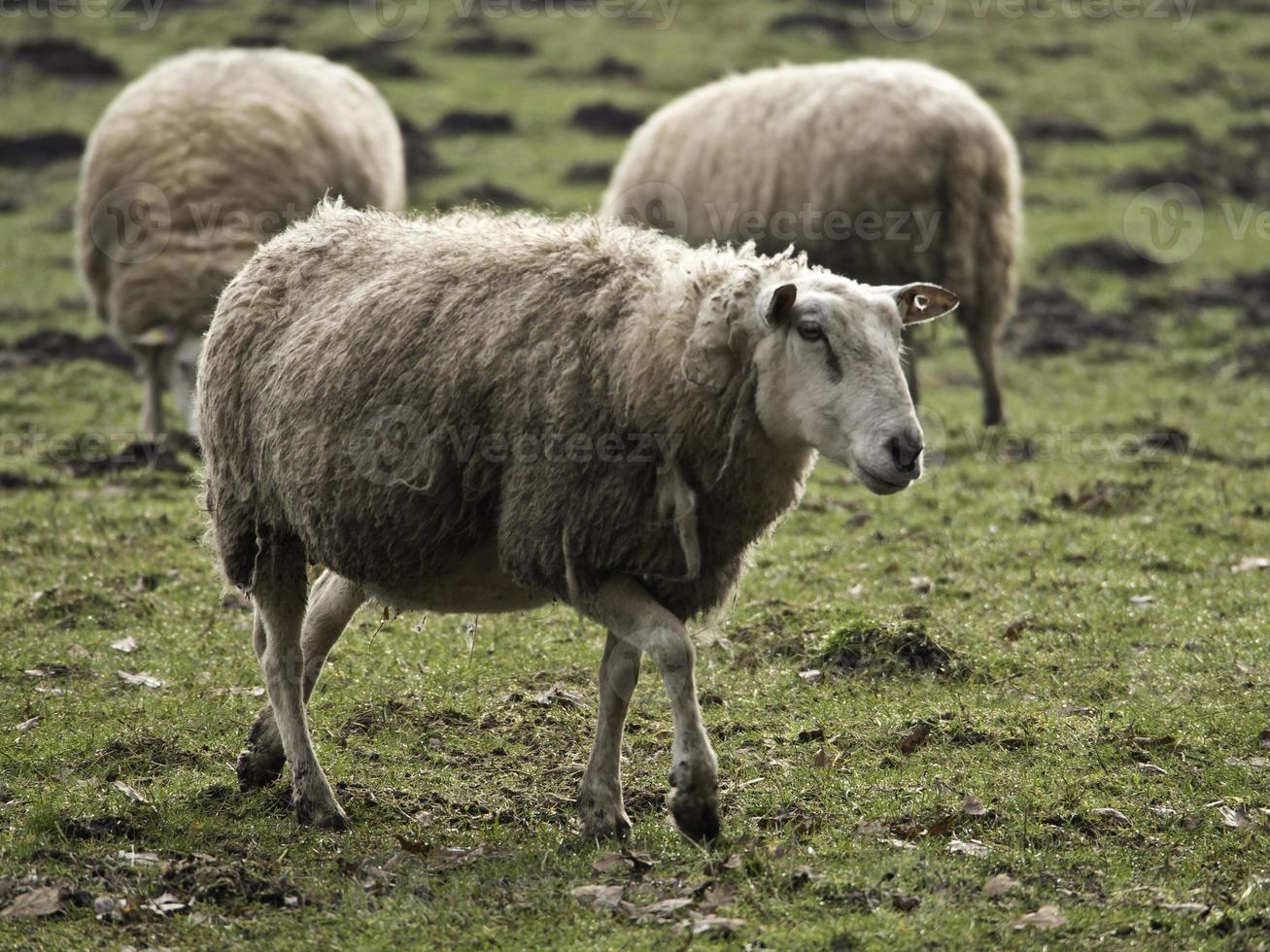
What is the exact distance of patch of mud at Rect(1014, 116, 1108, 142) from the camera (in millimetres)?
22062

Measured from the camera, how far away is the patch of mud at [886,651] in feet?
23.4

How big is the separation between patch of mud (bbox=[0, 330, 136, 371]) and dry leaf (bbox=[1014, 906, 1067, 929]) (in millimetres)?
11442

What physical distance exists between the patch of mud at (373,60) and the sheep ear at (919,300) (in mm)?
19807

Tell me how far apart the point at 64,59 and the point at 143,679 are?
1912 cm

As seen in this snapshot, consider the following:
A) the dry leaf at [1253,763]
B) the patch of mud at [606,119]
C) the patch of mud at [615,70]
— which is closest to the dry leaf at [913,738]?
the dry leaf at [1253,763]

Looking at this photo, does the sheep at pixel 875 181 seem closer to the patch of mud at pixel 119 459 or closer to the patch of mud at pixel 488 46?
the patch of mud at pixel 119 459

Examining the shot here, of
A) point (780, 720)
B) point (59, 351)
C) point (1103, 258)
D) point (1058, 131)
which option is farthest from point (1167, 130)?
point (780, 720)

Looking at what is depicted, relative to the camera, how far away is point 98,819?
5535 millimetres

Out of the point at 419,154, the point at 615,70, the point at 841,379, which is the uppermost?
the point at 841,379

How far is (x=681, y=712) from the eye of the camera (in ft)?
15.9

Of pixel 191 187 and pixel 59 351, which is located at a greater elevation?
pixel 191 187

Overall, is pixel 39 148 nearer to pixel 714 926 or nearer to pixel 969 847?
pixel 969 847

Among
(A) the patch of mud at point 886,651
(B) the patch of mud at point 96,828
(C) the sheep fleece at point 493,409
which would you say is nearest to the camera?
(C) the sheep fleece at point 493,409

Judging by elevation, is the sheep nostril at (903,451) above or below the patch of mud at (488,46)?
above
